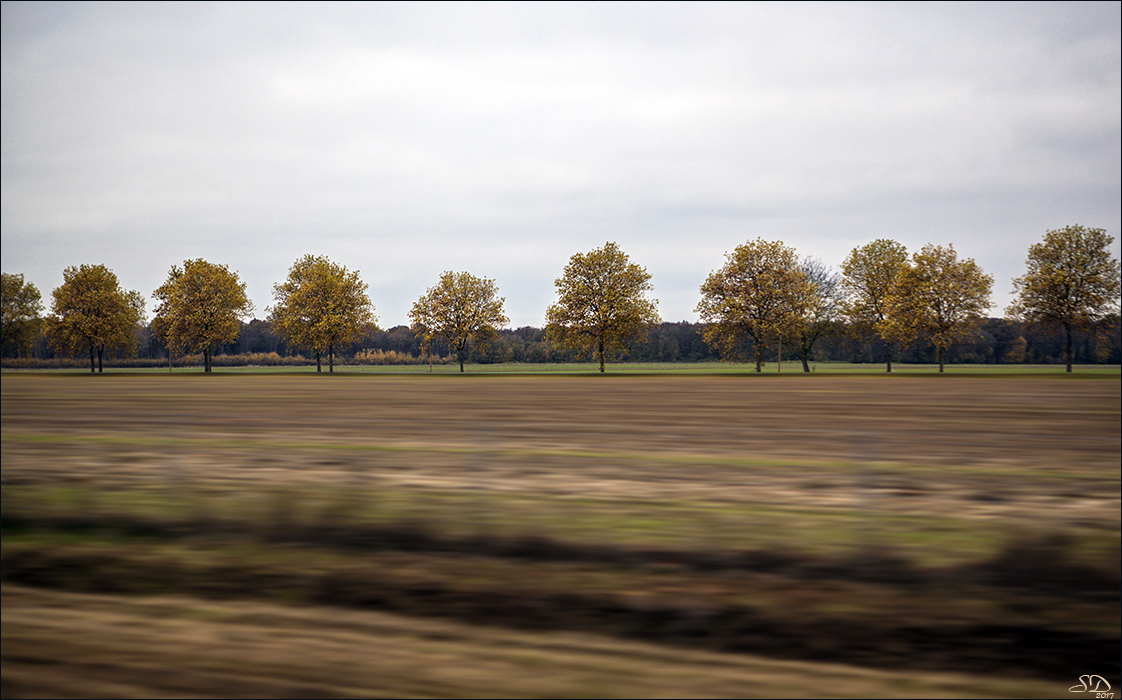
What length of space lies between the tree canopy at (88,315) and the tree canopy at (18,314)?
14.4 ft

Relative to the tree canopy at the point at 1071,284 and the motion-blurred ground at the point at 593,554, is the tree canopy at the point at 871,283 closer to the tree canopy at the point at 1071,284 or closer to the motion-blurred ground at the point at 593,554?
the tree canopy at the point at 1071,284

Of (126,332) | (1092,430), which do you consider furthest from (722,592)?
(126,332)

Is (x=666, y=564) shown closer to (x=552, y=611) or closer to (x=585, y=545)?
(x=585, y=545)

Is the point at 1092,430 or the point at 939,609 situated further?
the point at 1092,430

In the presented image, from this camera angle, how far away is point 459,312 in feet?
238

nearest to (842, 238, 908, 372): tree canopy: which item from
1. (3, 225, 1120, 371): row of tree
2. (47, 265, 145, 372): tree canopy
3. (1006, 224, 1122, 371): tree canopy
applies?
(3, 225, 1120, 371): row of tree

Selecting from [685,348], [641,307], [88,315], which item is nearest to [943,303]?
[641,307]

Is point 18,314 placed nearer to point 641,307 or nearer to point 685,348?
point 641,307

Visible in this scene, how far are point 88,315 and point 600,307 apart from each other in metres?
49.1

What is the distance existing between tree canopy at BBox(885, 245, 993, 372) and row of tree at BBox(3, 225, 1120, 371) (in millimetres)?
108

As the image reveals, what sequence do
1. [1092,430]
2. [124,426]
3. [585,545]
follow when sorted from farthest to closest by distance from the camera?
[124,426] → [1092,430] → [585,545]

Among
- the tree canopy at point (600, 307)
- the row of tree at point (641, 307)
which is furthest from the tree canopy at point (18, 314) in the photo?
the tree canopy at point (600, 307)

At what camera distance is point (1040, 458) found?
41.5 ft

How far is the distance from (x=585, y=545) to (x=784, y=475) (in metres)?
4.71
